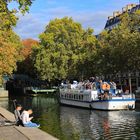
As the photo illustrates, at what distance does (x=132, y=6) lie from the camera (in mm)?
141000

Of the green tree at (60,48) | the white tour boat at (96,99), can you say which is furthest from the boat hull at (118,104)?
the green tree at (60,48)

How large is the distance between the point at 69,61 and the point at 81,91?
52.4 m

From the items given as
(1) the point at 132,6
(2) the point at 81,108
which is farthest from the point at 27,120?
(1) the point at 132,6

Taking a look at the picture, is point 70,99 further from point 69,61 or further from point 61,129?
point 69,61

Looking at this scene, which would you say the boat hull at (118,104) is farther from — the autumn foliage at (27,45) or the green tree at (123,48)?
the autumn foliage at (27,45)

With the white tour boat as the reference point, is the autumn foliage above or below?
above

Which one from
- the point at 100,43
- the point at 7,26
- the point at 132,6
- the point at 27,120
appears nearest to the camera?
the point at 7,26

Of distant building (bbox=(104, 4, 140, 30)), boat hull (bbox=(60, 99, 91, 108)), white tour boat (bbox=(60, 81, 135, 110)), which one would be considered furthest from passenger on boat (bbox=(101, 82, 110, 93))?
distant building (bbox=(104, 4, 140, 30))

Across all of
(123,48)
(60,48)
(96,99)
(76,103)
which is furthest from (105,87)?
(60,48)

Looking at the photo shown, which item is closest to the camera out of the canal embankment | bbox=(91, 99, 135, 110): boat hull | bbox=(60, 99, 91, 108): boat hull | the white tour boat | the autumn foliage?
the canal embankment

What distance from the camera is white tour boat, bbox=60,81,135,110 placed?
2087 inches

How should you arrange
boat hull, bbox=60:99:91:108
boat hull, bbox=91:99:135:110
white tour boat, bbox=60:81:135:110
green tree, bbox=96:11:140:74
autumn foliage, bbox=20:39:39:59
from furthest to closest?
autumn foliage, bbox=20:39:39:59 → green tree, bbox=96:11:140:74 → boat hull, bbox=60:99:91:108 → white tour boat, bbox=60:81:135:110 → boat hull, bbox=91:99:135:110

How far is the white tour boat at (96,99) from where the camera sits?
5300cm

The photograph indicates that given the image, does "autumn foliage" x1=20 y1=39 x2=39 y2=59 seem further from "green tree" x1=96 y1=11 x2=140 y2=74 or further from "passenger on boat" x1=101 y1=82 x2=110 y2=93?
"passenger on boat" x1=101 y1=82 x2=110 y2=93
